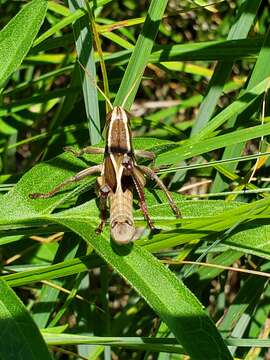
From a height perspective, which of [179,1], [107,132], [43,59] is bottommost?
[107,132]

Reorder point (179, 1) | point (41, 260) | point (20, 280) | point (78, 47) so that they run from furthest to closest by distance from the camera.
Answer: point (179, 1), point (41, 260), point (78, 47), point (20, 280)

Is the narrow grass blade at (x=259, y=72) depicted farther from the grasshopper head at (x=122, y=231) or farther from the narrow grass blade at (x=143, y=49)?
the grasshopper head at (x=122, y=231)

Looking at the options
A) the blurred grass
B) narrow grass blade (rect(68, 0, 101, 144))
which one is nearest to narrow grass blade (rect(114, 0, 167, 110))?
the blurred grass

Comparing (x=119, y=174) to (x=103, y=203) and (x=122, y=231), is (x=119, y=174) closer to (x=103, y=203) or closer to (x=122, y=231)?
(x=103, y=203)

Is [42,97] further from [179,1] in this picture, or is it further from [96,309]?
[179,1]

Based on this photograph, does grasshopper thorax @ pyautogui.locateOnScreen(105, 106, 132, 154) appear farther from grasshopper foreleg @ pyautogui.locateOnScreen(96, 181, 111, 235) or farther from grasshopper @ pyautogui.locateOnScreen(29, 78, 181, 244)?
grasshopper foreleg @ pyautogui.locateOnScreen(96, 181, 111, 235)

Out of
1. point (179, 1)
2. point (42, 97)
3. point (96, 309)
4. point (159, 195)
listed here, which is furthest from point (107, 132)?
point (179, 1)
